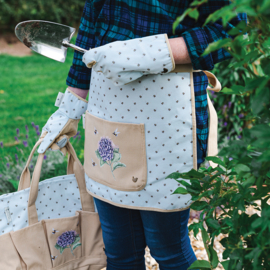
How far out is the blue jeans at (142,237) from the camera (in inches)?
44.6

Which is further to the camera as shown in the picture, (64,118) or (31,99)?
(31,99)

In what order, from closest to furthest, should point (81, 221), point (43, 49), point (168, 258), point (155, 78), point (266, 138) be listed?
1. point (266, 138)
2. point (155, 78)
3. point (168, 258)
4. point (43, 49)
5. point (81, 221)

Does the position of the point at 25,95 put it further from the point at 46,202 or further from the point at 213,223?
the point at 213,223

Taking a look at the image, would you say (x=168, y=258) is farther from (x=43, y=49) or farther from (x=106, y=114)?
(x=43, y=49)

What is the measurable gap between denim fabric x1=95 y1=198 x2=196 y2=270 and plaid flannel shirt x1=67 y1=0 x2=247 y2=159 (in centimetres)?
30

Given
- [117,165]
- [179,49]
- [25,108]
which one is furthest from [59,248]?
[25,108]

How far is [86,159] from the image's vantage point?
4.12ft

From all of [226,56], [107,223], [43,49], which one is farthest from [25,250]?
[226,56]

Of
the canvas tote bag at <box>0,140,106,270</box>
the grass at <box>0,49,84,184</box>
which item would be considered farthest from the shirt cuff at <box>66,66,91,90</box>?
the grass at <box>0,49,84,184</box>

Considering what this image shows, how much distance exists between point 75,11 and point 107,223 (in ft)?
39.6

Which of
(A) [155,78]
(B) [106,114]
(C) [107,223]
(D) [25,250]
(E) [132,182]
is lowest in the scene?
(D) [25,250]

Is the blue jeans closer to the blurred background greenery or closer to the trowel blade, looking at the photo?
the blurred background greenery

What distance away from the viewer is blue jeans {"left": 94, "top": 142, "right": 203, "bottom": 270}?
3.72 ft

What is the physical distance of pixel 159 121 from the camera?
3.37ft
